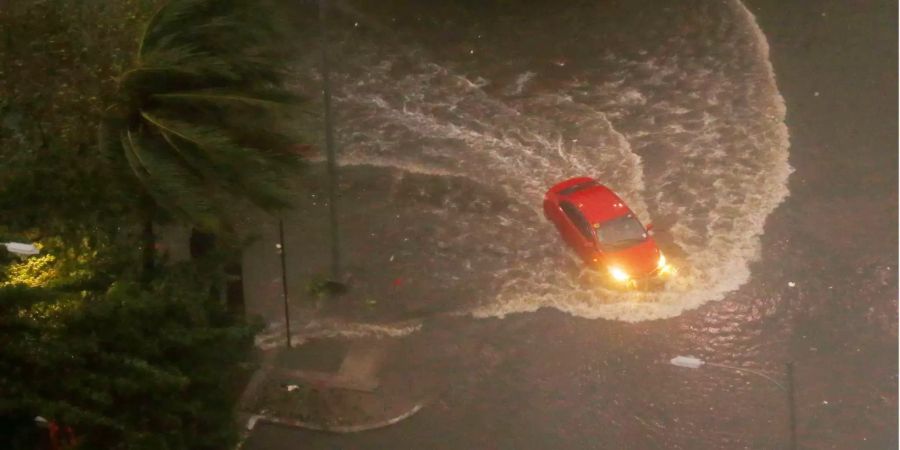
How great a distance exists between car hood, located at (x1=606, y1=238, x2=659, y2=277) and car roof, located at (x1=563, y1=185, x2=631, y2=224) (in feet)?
2.97

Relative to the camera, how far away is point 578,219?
20844mm

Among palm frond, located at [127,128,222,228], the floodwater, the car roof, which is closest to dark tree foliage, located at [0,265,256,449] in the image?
palm frond, located at [127,128,222,228]

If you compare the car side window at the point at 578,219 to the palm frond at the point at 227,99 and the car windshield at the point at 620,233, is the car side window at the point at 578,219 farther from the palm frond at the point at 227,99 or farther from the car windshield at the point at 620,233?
the palm frond at the point at 227,99

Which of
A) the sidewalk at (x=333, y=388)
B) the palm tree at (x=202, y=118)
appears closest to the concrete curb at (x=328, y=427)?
the sidewalk at (x=333, y=388)

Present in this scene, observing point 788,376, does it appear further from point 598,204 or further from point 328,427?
point 328,427

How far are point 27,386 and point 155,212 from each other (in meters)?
3.27

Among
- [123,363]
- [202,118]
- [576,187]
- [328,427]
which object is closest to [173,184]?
[202,118]

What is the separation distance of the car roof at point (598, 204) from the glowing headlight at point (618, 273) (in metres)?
1.13

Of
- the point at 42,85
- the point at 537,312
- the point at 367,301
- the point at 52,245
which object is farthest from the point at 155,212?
the point at 537,312

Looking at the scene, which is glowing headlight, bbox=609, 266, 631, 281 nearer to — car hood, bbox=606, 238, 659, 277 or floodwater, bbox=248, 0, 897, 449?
car hood, bbox=606, 238, 659, 277

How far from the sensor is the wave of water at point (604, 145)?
2083 centimetres

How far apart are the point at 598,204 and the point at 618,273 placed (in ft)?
5.82

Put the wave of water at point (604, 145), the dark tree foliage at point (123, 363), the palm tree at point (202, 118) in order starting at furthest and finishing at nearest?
the wave of water at point (604, 145), the palm tree at point (202, 118), the dark tree foliage at point (123, 363)

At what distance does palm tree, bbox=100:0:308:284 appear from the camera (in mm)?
12977
